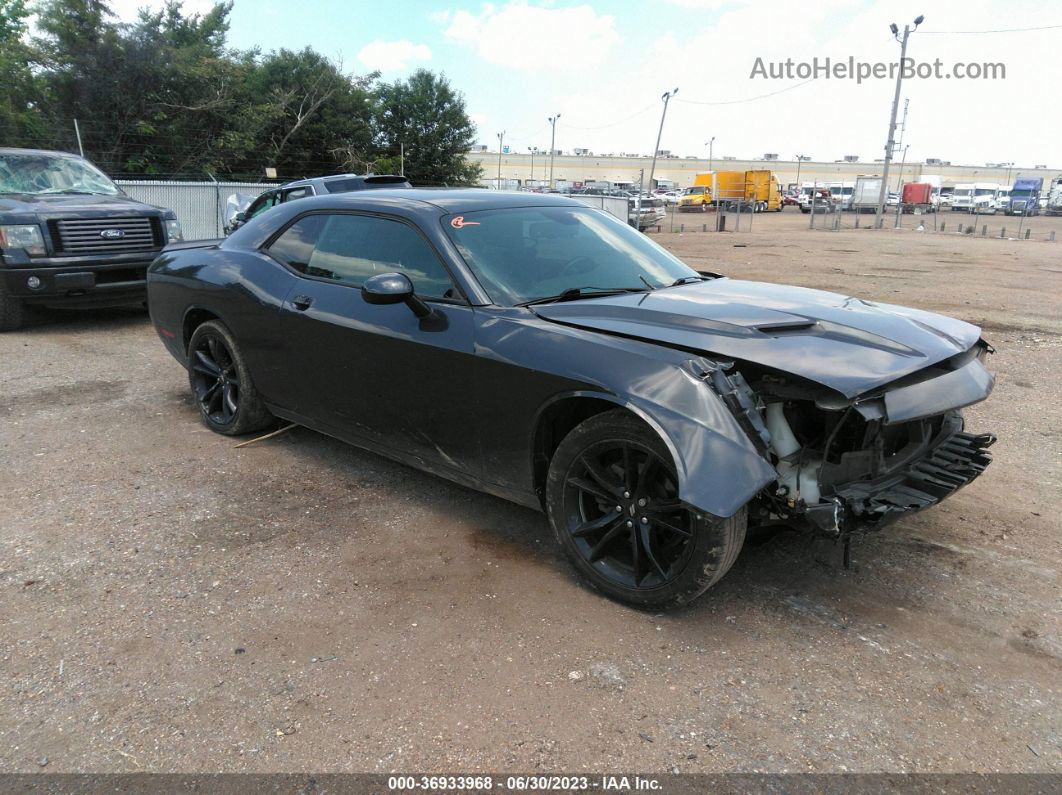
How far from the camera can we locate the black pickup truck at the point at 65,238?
7926 mm

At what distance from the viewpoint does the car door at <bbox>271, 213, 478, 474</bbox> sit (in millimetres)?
3527

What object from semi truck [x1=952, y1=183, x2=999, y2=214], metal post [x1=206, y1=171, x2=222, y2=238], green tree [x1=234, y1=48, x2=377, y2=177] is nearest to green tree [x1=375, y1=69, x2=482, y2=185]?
green tree [x1=234, y1=48, x2=377, y2=177]

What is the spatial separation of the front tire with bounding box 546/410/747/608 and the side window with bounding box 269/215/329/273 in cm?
215

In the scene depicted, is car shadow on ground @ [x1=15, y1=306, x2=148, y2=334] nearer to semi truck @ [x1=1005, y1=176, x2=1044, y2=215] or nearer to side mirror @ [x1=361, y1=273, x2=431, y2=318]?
side mirror @ [x1=361, y1=273, x2=431, y2=318]

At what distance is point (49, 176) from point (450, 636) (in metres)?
8.96

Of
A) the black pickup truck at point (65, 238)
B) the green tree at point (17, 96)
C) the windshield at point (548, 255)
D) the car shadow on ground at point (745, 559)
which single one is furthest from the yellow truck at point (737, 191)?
the car shadow on ground at point (745, 559)

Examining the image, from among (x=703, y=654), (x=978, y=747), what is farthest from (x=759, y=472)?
(x=978, y=747)

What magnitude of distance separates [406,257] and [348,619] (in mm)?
1789

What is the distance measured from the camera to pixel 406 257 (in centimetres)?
382

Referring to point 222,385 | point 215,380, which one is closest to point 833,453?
point 222,385

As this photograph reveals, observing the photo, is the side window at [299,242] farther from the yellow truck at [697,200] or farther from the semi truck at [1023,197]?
the semi truck at [1023,197]

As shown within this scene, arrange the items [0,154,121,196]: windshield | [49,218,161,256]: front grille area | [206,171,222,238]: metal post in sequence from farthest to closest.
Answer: [206,171,222,238]: metal post < [0,154,121,196]: windshield < [49,218,161,256]: front grille area

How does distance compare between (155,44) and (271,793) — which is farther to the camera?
(155,44)

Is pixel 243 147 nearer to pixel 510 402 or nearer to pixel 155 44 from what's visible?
pixel 155 44
